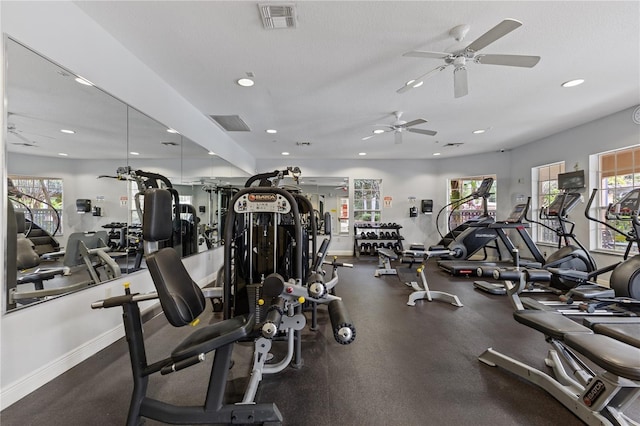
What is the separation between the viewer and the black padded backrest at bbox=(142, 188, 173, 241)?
1.40 m

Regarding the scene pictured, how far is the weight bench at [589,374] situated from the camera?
1323 millimetres

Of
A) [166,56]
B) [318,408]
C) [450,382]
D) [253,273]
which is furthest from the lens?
[166,56]

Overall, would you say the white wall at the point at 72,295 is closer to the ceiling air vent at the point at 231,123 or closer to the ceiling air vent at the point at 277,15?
the ceiling air vent at the point at 231,123

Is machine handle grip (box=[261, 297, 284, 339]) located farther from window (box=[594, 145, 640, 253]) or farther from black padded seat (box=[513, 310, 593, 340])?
window (box=[594, 145, 640, 253])

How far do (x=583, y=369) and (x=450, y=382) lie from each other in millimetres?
905

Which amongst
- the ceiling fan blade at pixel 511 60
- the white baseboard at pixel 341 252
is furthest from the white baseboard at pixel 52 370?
the white baseboard at pixel 341 252

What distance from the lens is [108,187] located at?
265 cm

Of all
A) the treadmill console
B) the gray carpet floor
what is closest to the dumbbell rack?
the treadmill console

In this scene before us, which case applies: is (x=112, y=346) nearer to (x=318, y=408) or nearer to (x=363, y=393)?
(x=318, y=408)

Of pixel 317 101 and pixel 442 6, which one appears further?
pixel 317 101

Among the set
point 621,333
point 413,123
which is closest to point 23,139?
point 621,333

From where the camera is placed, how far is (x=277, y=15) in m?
2.23

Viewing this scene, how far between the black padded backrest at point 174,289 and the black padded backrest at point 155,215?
0.12 metres

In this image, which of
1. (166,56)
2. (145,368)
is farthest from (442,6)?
(145,368)
